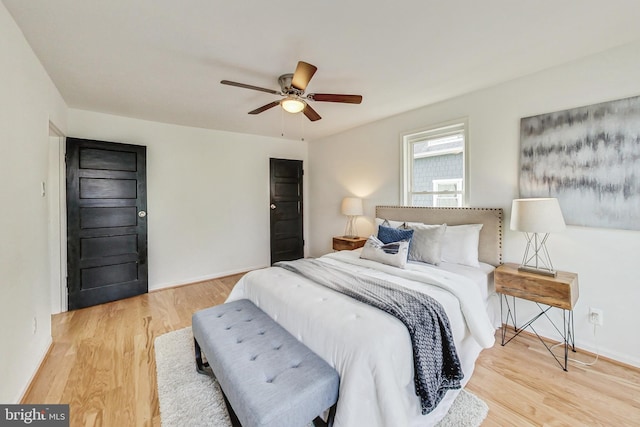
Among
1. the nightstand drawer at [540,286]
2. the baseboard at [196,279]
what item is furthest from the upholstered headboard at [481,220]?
the baseboard at [196,279]

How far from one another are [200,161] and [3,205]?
280cm

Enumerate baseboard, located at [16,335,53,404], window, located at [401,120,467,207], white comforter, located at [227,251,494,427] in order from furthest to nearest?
window, located at [401,120,467,207] < baseboard, located at [16,335,53,404] < white comforter, located at [227,251,494,427]

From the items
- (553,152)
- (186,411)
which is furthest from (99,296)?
(553,152)

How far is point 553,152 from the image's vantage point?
2430 mm

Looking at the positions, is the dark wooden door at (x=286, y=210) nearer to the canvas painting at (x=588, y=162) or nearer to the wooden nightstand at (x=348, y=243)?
the wooden nightstand at (x=348, y=243)

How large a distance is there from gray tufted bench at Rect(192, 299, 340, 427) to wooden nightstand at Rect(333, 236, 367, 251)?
2329 mm

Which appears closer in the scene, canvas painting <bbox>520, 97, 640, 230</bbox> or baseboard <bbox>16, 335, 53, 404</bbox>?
baseboard <bbox>16, 335, 53, 404</bbox>

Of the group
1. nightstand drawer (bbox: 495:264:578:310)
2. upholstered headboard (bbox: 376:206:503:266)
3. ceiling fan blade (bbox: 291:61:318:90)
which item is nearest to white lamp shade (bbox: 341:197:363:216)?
upholstered headboard (bbox: 376:206:503:266)

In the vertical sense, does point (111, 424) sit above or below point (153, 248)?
below

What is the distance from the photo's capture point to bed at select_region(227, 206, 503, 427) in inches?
51.4

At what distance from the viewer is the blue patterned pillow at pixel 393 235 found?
2830 mm

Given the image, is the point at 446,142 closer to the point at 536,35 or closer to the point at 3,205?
the point at 536,35

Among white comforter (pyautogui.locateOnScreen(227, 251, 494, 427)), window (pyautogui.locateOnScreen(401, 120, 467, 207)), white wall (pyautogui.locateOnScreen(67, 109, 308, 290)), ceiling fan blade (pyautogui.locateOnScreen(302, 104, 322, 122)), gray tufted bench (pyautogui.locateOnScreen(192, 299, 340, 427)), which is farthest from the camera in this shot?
white wall (pyautogui.locateOnScreen(67, 109, 308, 290))

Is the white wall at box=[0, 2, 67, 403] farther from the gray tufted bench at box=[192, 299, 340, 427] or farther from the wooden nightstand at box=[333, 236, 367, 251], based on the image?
the wooden nightstand at box=[333, 236, 367, 251]
